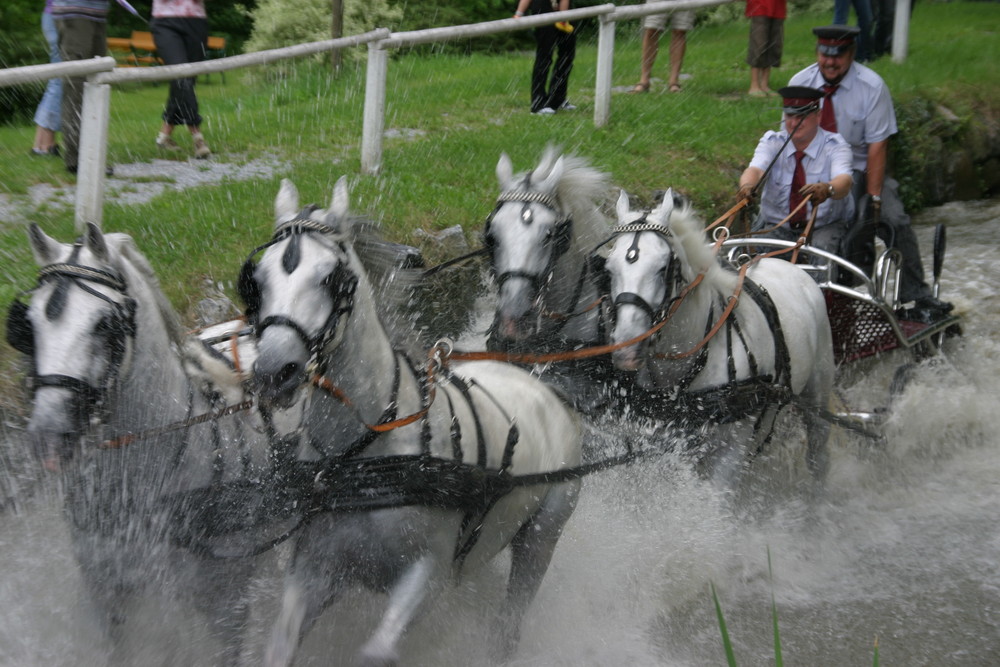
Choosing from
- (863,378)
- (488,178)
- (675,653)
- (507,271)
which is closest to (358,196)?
(488,178)

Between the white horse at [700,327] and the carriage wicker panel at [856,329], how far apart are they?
583mm

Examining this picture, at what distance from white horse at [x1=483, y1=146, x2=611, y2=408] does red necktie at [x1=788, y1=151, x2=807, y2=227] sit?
1.76m

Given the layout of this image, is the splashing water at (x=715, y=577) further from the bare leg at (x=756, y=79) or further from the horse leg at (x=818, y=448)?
the bare leg at (x=756, y=79)

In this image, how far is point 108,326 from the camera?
2.95 m

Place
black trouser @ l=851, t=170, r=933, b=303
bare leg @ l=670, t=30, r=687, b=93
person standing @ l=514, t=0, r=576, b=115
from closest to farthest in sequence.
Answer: black trouser @ l=851, t=170, r=933, b=303, person standing @ l=514, t=0, r=576, b=115, bare leg @ l=670, t=30, r=687, b=93

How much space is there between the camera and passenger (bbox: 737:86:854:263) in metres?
5.83

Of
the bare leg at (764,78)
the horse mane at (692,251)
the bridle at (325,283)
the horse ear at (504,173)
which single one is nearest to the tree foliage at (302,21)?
→ the bare leg at (764,78)

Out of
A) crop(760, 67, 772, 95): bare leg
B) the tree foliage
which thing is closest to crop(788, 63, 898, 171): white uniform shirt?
crop(760, 67, 772, 95): bare leg

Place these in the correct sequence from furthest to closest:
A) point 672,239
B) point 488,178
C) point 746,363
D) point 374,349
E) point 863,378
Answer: point 488,178
point 863,378
point 746,363
point 672,239
point 374,349

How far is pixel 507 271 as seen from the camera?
4383 mm

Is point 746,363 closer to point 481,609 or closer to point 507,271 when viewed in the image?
point 507,271

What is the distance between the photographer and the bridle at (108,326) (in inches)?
114

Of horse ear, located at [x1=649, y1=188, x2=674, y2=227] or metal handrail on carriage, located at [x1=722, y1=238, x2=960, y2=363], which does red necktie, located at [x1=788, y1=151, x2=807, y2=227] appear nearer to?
metal handrail on carriage, located at [x1=722, y1=238, x2=960, y2=363]

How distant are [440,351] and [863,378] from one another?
3.87 m
